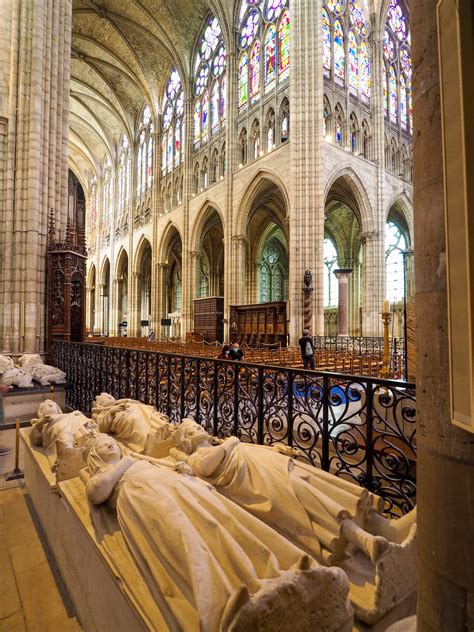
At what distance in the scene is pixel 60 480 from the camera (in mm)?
2301

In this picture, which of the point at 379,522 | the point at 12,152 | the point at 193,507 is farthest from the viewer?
the point at 12,152

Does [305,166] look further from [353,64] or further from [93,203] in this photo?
[93,203]

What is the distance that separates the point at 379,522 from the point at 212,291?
27.4 m

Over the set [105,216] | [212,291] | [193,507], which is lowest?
[193,507]

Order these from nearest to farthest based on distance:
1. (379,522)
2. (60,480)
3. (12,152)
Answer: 1. (379,522)
2. (60,480)
3. (12,152)

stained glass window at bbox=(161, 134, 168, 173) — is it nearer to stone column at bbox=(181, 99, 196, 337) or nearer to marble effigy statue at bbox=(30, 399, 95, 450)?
stone column at bbox=(181, 99, 196, 337)

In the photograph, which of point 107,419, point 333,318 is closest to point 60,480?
point 107,419

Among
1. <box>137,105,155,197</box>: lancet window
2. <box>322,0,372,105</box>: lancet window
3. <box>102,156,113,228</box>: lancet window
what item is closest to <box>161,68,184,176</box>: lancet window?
<box>137,105,155,197</box>: lancet window

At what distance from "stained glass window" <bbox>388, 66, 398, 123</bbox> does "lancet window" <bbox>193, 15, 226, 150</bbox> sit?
29.1 feet

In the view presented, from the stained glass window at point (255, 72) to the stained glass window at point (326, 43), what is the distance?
3.07m

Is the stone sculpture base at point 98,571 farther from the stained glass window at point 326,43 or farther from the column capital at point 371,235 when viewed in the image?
the stained glass window at point 326,43

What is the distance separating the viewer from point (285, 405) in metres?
6.05

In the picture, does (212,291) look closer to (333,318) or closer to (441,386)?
(333,318)

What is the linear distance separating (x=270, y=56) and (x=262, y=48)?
0.68 m
